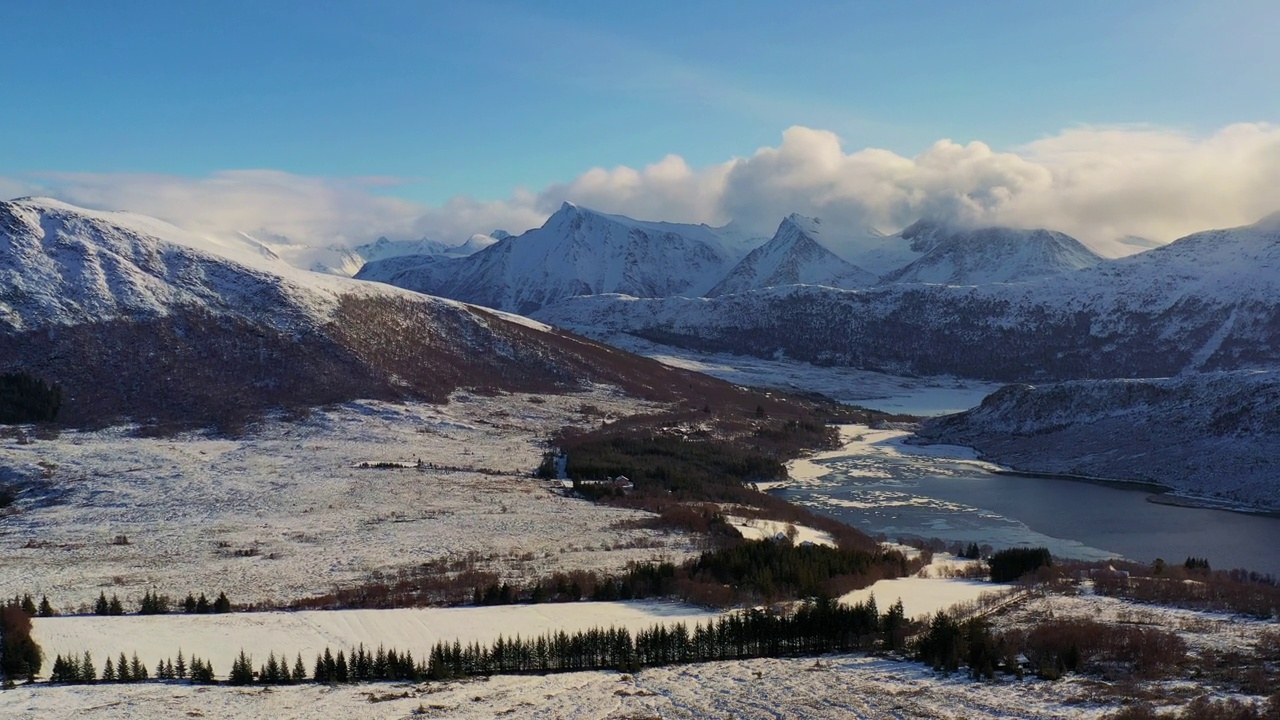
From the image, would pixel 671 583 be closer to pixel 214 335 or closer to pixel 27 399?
Result: pixel 27 399

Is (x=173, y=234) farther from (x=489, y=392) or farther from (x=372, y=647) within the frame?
(x=372, y=647)

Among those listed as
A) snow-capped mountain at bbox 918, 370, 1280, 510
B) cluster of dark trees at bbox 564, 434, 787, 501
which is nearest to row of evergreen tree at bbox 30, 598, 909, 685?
cluster of dark trees at bbox 564, 434, 787, 501

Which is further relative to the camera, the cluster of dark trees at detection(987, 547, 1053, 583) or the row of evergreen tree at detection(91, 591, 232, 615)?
the cluster of dark trees at detection(987, 547, 1053, 583)

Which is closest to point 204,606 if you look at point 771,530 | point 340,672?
point 340,672

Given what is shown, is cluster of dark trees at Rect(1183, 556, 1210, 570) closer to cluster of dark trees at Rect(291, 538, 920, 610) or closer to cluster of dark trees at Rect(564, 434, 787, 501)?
cluster of dark trees at Rect(291, 538, 920, 610)

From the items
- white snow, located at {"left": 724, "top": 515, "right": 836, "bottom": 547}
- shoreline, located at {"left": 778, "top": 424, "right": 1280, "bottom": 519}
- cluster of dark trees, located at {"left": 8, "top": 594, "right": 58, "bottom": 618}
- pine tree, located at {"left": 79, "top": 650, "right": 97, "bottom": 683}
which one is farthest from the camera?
shoreline, located at {"left": 778, "top": 424, "right": 1280, "bottom": 519}
